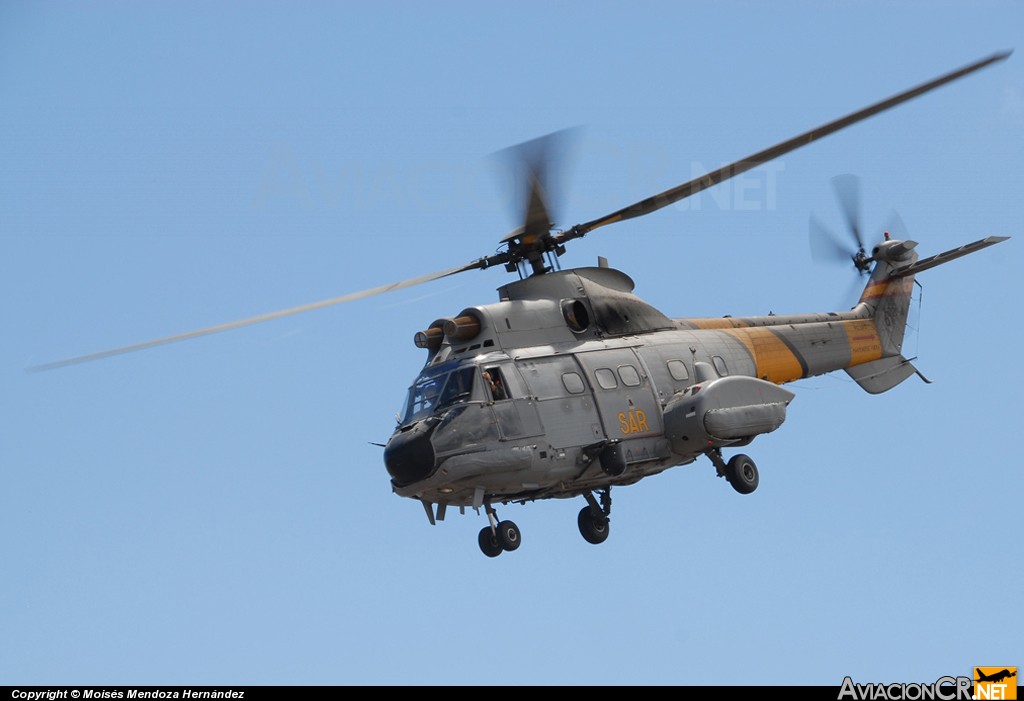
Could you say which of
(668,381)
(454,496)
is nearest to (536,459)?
(454,496)

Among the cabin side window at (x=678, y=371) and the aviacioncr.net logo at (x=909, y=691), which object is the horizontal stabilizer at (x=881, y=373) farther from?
the aviacioncr.net logo at (x=909, y=691)

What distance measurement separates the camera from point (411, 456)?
74.7ft

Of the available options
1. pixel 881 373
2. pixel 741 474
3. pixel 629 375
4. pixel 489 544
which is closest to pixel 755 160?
pixel 629 375

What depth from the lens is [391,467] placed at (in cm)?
2311

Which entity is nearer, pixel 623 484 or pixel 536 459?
pixel 536 459

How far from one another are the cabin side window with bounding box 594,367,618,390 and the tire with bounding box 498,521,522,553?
2947mm

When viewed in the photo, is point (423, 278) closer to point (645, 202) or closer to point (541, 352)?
point (541, 352)

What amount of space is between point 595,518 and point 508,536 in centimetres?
231

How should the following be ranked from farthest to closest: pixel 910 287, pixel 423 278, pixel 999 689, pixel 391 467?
1. pixel 910 287
2. pixel 423 278
3. pixel 391 467
4. pixel 999 689

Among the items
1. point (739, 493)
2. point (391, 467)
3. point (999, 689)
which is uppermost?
point (391, 467)

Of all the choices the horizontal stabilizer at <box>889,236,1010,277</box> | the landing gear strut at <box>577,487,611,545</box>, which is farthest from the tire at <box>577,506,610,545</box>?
the horizontal stabilizer at <box>889,236,1010,277</box>

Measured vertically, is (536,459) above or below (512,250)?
below

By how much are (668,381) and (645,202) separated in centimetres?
335

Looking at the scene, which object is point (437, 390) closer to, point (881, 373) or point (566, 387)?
point (566, 387)
